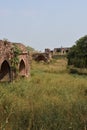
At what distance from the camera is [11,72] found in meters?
20.7

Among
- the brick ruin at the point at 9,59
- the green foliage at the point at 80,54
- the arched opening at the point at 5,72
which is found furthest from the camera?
the green foliage at the point at 80,54

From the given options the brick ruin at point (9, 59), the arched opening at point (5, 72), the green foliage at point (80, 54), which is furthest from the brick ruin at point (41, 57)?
the arched opening at point (5, 72)

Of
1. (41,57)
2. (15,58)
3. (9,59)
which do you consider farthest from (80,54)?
(41,57)

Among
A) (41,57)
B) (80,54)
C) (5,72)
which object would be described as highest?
(80,54)

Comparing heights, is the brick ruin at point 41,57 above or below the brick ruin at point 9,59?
below

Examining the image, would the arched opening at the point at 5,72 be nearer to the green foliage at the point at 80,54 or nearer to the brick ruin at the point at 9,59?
the brick ruin at the point at 9,59

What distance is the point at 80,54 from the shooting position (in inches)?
1345

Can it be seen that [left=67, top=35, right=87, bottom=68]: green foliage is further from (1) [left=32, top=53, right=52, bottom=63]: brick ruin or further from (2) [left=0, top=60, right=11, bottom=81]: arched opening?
(1) [left=32, top=53, right=52, bottom=63]: brick ruin

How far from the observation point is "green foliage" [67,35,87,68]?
112 feet

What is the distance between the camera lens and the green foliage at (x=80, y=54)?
3400 centimetres

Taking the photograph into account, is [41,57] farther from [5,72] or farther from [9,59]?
[9,59]

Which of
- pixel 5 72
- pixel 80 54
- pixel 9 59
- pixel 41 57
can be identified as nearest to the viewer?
pixel 9 59

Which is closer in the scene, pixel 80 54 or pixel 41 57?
pixel 80 54

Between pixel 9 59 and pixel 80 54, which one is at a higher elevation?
pixel 9 59
